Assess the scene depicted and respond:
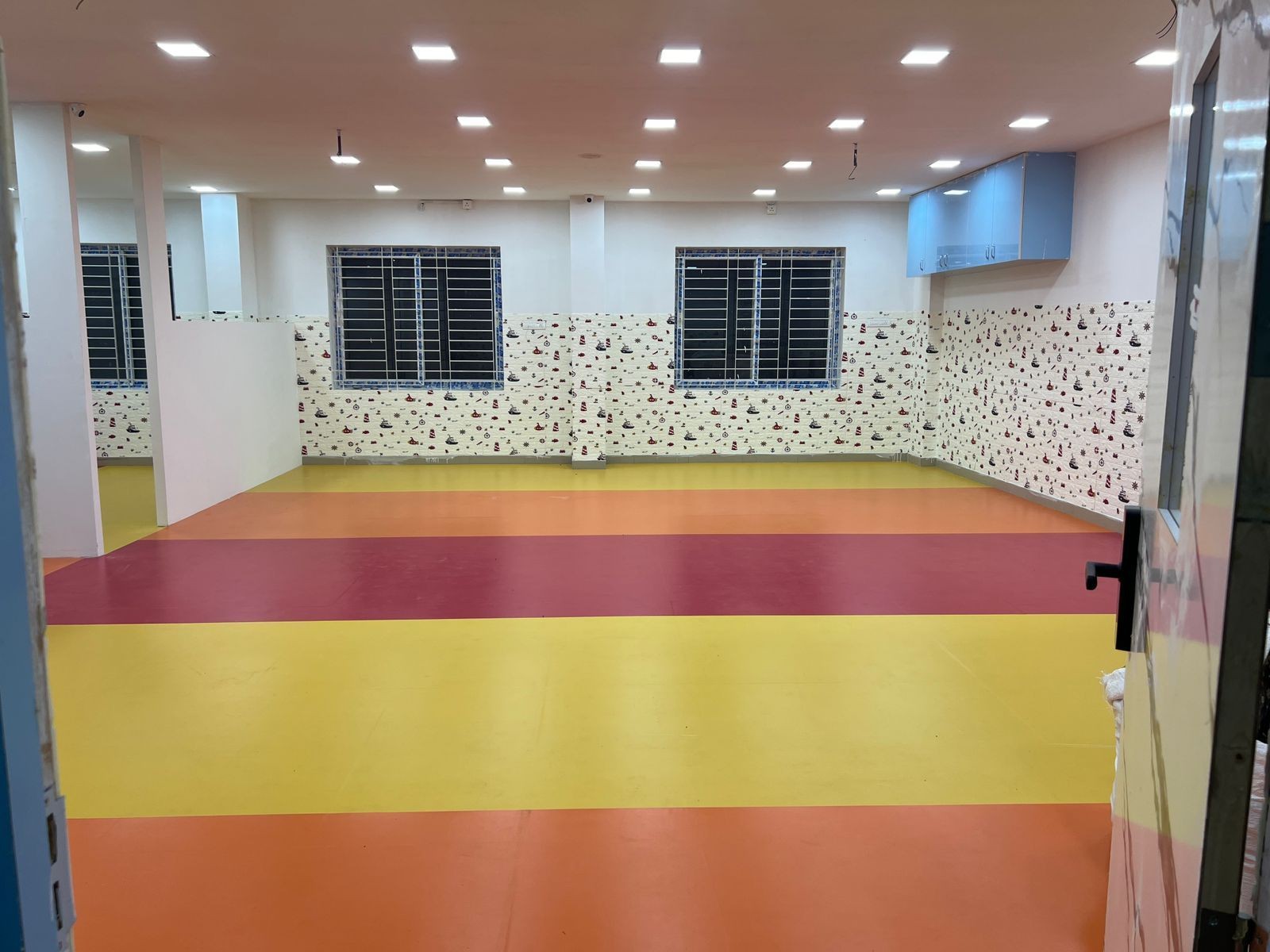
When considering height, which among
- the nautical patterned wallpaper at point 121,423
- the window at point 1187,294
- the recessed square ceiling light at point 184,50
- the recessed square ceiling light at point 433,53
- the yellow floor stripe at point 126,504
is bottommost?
the yellow floor stripe at point 126,504

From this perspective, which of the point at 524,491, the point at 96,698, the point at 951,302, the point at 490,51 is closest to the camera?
the point at 96,698

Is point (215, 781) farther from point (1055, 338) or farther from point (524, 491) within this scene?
point (1055, 338)

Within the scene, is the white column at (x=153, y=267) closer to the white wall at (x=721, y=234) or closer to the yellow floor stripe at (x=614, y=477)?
the yellow floor stripe at (x=614, y=477)

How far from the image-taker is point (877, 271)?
434 inches

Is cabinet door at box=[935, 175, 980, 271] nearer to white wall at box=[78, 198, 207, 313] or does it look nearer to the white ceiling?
the white ceiling

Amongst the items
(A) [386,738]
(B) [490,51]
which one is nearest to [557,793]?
(A) [386,738]

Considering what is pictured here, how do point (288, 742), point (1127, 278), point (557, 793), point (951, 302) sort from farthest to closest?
point (951, 302)
point (1127, 278)
point (288, 742)
point (557, 793)

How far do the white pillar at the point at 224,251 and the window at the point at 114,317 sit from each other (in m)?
0.98

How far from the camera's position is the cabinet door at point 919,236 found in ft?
32.3

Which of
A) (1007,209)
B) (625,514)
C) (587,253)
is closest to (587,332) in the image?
(587,253)

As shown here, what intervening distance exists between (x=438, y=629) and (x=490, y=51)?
3262 millimetres

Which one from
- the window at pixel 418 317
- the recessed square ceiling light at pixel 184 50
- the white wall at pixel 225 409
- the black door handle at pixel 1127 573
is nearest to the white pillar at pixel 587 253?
the window at pixel 418 317

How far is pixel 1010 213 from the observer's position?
803 centimetres

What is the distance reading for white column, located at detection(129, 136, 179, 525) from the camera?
7.21 metres
